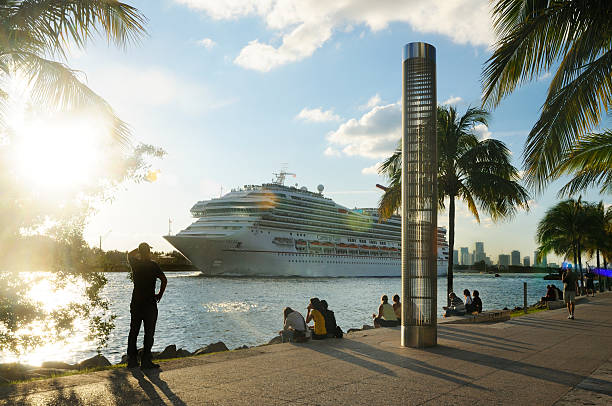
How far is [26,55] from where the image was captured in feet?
23.9

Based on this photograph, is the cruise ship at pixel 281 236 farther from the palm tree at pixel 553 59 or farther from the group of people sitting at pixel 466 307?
the palm tree at pixel 553 59

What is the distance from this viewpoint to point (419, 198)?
7.97 metres

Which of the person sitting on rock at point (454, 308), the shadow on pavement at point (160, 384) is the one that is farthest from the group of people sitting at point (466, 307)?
the shadow on pavement at point (160, 384)

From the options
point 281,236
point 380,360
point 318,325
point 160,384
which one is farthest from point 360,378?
point 281,236

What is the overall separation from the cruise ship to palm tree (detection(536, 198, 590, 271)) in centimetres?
3377

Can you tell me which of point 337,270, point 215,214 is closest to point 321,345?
point 215,214

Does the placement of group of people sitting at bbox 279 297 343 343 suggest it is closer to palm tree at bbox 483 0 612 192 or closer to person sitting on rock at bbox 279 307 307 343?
person sitting on rock at bbox 279 307 307 343

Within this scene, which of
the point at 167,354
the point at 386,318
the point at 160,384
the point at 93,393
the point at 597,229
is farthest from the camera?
the point at 597,229

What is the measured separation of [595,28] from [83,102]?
7.37 m

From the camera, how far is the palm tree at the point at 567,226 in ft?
112

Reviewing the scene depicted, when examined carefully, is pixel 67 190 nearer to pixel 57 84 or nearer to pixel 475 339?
pixel 57 84

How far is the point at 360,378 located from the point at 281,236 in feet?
196

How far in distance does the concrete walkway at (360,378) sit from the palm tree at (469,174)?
9.28m

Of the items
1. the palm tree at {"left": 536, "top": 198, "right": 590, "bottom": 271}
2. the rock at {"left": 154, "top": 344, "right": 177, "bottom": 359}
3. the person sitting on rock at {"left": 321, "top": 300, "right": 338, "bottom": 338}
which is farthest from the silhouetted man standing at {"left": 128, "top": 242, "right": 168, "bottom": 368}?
the palm tree at {"left": 536, "top": 198, "right": 590, "bottom": 271}
